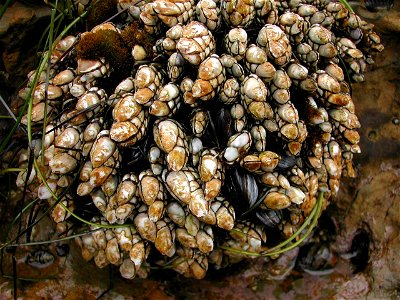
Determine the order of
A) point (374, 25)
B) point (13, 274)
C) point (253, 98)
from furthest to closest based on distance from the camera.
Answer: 1. point (374, 25)
2. point (13, 274)
3. point (253, 98)

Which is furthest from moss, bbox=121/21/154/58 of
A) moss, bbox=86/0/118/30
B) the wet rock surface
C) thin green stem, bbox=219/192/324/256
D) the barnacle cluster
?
thin green stem, bbox=219/192/324/256

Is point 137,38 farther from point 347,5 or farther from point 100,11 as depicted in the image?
point 347,5

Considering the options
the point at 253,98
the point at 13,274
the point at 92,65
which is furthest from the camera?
the point at 13,274

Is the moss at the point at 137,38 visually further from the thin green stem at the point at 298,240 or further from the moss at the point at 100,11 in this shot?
the thin green stem at the point at 298,240

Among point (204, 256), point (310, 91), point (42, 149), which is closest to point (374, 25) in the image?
point (310, 91)

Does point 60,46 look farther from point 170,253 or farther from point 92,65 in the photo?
point 170,253

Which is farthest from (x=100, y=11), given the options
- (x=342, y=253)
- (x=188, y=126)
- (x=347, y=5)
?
(x=342, y=253)
